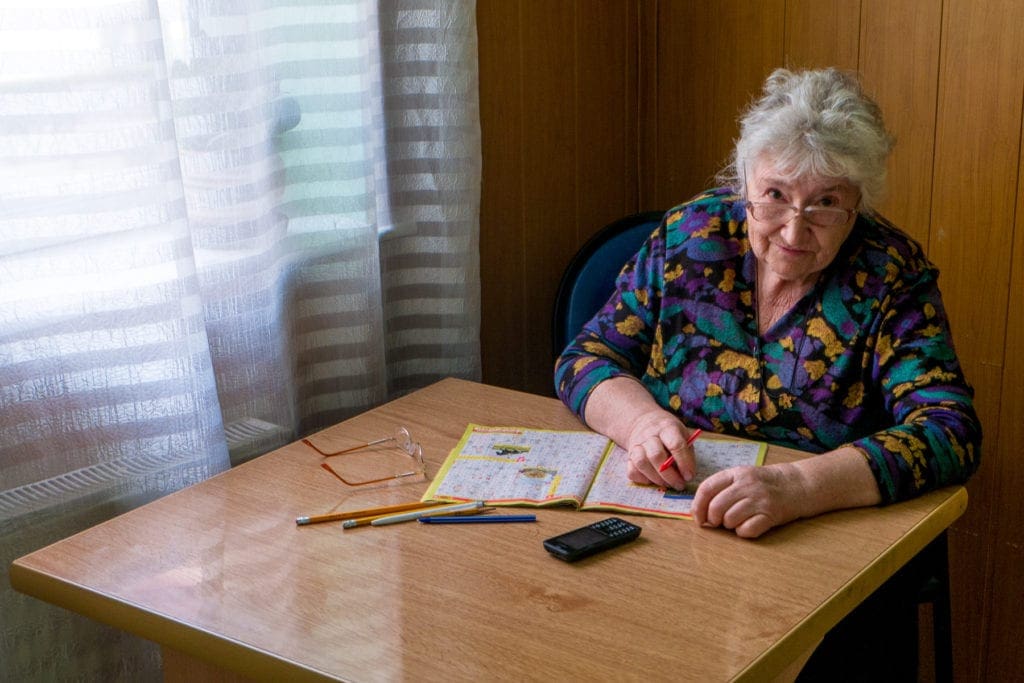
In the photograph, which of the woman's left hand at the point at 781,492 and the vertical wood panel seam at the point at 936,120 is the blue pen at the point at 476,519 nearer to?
the woman's left hand at the point at 781,492

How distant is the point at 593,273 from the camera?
2439mm

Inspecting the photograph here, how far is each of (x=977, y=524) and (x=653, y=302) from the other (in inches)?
38.2

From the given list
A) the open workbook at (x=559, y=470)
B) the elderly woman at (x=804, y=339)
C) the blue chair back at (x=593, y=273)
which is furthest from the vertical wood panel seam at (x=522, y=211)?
the open workbook at (x=559, y=470)

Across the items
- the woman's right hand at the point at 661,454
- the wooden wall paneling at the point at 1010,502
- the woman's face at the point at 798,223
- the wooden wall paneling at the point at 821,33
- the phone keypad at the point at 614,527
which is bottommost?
the wooden wall paneling at the point at 1010,502

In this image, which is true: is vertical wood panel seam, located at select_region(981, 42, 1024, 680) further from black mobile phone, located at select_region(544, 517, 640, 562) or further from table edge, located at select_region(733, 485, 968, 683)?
black mobile phone, located at select_region(544, 517, 640, 562)

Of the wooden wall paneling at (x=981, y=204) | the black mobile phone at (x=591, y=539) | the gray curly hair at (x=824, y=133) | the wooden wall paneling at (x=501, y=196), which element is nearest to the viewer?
the black mobile phone at (x=591, y=539)

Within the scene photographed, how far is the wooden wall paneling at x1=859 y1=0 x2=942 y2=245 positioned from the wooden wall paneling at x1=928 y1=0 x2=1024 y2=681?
0.02m

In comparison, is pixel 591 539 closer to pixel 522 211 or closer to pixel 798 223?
pixel 798 223

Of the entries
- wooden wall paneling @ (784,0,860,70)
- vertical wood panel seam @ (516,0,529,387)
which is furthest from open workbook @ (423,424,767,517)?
wooden wall paneling @ (784,0,860,70)

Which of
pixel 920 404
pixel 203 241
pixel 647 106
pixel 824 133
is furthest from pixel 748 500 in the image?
pixel 647 106

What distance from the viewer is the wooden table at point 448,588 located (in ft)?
3.84

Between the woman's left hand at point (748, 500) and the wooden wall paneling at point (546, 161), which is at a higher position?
the wooden wall paneling at point (546, 161)

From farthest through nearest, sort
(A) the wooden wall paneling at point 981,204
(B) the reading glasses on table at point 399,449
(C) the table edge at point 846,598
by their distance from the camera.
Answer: (A) the wooden wall paneling at point 981,204 < (B) the reading glasses on table at point 399,449 < (C) the table edge at point 846,598

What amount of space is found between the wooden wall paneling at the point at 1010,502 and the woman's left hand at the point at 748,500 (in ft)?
3.38
